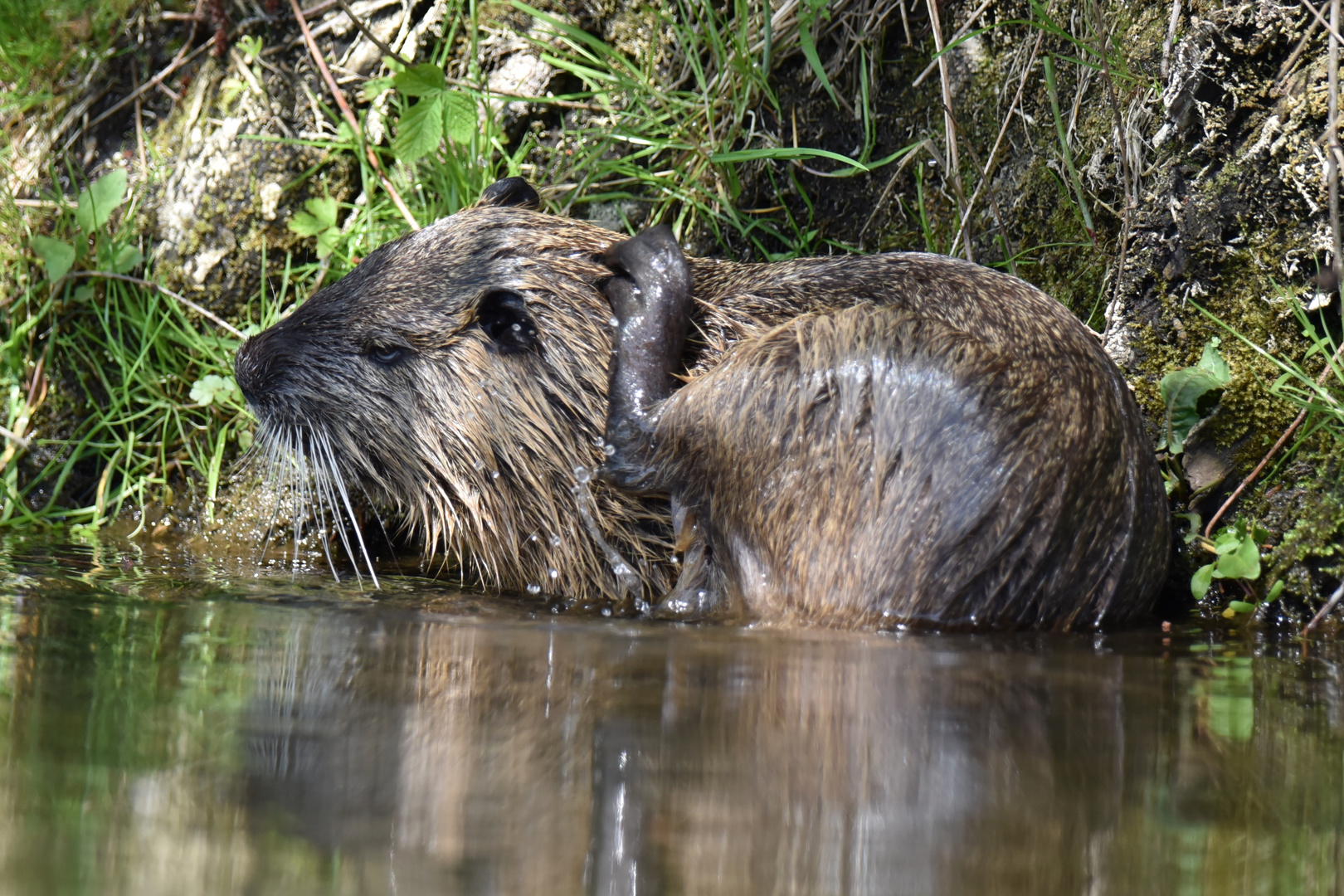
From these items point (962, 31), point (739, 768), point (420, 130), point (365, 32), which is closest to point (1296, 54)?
point (962, 31)

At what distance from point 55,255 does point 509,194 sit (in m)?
2.21

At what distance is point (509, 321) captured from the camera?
396 cm

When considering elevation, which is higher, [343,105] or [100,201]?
[343,105]

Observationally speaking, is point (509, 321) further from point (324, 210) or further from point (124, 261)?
point (124, 261)

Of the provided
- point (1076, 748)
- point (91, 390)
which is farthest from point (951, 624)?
point (91, 390)

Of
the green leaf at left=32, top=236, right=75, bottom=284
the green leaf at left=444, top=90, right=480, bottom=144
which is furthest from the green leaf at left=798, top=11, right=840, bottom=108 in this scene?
the green leaf at left=32, top=236, right=75, bottom=284

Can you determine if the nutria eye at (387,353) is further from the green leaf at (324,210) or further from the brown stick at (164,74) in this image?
the brown stick at (164,74)

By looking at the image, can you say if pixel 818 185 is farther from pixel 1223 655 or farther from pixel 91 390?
pixel 91 390

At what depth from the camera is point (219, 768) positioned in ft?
5.78

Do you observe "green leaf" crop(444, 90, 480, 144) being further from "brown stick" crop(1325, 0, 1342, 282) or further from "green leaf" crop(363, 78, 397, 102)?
"brown stick" crop(1325, 0, 1342, 282)

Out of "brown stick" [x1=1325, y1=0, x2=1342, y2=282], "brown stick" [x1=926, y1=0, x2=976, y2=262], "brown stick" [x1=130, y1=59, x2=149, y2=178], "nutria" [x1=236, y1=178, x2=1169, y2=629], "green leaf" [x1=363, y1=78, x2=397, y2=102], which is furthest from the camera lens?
"brown stick" [x1=130, y1=59, x2=149, y2=178]

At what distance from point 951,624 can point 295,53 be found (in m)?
4.21

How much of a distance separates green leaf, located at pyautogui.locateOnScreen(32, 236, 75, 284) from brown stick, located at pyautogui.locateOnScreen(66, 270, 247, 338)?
0.05 m

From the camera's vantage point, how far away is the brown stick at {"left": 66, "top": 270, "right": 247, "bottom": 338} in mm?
5121
